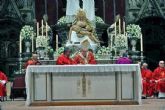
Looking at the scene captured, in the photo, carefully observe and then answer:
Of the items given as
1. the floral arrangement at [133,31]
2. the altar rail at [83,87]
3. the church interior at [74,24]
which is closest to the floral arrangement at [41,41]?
the church interior at [74,24]

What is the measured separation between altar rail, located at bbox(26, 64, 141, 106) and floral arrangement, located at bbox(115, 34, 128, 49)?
7.15 meters

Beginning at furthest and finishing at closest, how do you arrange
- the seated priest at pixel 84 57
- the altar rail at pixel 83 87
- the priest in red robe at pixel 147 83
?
1. the priest in red robe at pixel 147 83
2. the seated priest at pixel 84 57
3. the altar rail at pixel 83 87

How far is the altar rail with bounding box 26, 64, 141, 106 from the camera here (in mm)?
17375

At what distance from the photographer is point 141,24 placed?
3328 cm

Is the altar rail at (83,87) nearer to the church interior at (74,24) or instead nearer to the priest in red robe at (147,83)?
the priest in red robe at (147,83)

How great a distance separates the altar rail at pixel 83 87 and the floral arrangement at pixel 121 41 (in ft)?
23.4

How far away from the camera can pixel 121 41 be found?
968 inches

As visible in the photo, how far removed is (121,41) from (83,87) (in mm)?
7523

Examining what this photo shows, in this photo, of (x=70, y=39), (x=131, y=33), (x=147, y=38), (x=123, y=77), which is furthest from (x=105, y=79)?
(x=147, y=38)

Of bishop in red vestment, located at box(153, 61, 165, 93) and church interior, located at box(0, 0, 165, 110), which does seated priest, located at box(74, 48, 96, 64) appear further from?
church interior, located at box(0, 0, 165, 110)

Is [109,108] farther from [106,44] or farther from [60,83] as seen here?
[106,44]

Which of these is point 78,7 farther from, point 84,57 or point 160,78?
point 84,57

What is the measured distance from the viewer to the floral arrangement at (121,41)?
24562 mm

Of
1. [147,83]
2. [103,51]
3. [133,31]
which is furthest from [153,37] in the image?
[147,83]
